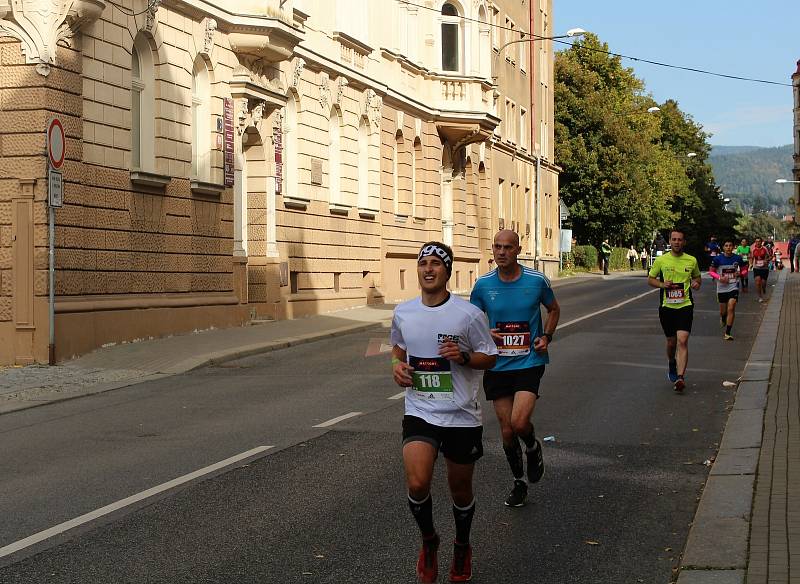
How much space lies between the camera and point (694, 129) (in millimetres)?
106938

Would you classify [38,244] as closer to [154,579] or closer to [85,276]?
[85,276]

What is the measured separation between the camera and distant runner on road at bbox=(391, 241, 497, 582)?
6309 mm

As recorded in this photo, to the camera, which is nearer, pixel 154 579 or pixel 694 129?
pixel 154 579

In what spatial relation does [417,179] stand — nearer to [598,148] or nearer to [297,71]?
[297,71]

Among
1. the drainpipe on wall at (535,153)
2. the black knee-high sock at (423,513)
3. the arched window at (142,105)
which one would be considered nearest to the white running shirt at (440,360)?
the black knee-high sock at (423,513)

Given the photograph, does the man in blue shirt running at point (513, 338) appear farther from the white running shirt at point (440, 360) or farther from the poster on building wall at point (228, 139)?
the poster on building wall at point (228, 139)

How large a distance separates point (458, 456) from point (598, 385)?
9.52 meters

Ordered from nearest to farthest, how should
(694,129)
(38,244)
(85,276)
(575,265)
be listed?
(38,244)
(85,276)
(575,265)
(694,129)

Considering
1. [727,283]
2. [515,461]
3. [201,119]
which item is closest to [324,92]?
[201,119]

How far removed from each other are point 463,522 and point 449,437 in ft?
1.39

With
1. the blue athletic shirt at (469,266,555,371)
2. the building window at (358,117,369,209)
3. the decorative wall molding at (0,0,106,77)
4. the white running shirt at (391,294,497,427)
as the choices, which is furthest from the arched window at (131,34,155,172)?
the white running shirt at (391,294,497,427)

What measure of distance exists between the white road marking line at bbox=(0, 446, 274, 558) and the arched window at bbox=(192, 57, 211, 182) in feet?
47.0

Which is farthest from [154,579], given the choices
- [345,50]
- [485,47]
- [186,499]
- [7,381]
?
[485,47]

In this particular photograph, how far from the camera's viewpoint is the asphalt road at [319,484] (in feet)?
22.6
